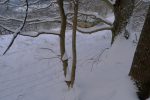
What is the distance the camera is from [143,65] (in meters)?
4.02

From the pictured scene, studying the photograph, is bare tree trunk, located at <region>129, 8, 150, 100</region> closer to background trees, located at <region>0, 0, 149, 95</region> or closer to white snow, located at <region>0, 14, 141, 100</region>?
white snow, located at <region>0, 14, 141, 100</region>

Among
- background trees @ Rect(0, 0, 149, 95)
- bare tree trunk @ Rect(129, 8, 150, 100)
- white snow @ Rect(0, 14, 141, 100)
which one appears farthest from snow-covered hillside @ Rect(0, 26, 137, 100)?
background trees @ Rect(0, 0, 149, 95)

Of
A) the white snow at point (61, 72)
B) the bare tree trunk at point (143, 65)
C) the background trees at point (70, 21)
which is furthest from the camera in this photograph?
the background trees at point (70, 21)

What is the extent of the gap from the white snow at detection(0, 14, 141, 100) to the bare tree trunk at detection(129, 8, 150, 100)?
14 centimetres

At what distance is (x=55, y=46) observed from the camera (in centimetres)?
803

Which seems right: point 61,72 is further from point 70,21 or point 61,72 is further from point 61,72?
point 70,21

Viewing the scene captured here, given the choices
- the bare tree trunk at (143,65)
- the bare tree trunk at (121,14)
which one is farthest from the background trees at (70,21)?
the bare tree trunk at (143,65)

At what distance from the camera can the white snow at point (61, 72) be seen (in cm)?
477

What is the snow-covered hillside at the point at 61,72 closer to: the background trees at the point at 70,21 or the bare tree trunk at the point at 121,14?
the bare tree trunk at the point at 121,14

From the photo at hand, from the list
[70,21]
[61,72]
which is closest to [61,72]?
[61,72]

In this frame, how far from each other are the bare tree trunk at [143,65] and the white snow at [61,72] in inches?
5.5

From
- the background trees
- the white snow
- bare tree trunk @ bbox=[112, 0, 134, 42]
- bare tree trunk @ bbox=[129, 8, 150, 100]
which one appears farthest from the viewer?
bare tree trunk @ bbox=[112, 0, 134, 42]

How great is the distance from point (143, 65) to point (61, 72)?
2.79 meters

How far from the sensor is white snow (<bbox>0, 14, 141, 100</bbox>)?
4.77m
